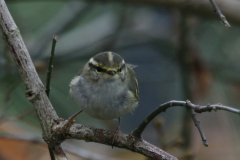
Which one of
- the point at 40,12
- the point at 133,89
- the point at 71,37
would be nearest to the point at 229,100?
the point at 71,37

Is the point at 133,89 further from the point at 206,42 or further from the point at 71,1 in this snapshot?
the point at 206,42

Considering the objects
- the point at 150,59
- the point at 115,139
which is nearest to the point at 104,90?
the point at 115,139

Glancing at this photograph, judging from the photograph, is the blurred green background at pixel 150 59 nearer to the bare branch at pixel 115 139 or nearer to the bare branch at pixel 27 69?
the bare branch at pixel 27 69

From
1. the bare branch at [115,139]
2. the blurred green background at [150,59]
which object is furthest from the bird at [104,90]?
the blurred green background at [150,59]

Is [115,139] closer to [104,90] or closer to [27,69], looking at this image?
[104,90]

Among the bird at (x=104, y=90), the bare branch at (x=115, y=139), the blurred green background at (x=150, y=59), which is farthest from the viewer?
the blurred green background at (x=150, y=59)

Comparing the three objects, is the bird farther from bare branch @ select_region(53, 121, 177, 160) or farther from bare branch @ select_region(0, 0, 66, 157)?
bare branch @ select_region(0, 0, 66, 157)

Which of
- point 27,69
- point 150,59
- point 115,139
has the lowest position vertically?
point 150,59
